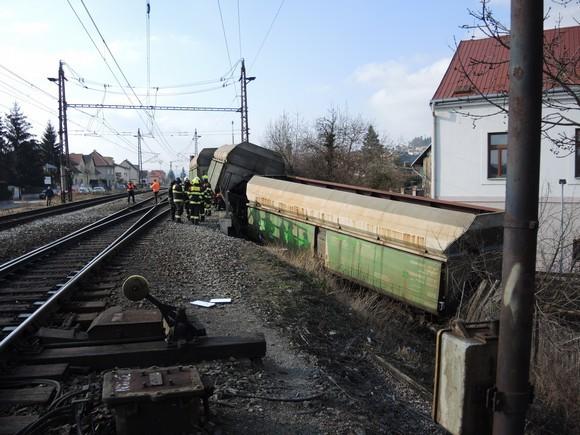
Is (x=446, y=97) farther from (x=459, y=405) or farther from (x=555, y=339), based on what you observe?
(x=459, y=405)

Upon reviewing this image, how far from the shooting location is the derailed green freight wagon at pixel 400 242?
738cm

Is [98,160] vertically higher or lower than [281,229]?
higher

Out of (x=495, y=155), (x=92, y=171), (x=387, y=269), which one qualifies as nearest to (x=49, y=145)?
(x=92, y=171)

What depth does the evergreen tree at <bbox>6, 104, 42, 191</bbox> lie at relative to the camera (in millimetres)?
60156

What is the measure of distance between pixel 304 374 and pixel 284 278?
4.20 meters

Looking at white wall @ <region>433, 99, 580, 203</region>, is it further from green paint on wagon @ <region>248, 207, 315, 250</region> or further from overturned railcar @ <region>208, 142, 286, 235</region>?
green paint on wagon @ <region>248, 207, 315, 250</region>

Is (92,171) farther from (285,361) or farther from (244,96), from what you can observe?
(285,361)

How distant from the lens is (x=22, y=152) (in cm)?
6078

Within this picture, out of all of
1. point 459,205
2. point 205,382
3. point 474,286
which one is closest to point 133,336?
point 205,382

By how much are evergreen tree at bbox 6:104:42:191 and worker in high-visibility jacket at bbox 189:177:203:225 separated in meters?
50.5

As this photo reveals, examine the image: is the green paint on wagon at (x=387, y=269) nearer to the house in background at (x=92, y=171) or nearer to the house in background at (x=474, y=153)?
the house in background at (x=474, y=153)

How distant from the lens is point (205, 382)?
3631mm

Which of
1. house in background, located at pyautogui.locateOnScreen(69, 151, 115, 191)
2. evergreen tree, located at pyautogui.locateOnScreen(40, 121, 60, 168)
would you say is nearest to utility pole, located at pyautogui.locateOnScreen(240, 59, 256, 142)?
evergreen tree, located at pyautogui.locateOnScreen(40, 121, 60, 168)

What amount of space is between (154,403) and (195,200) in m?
15.1
